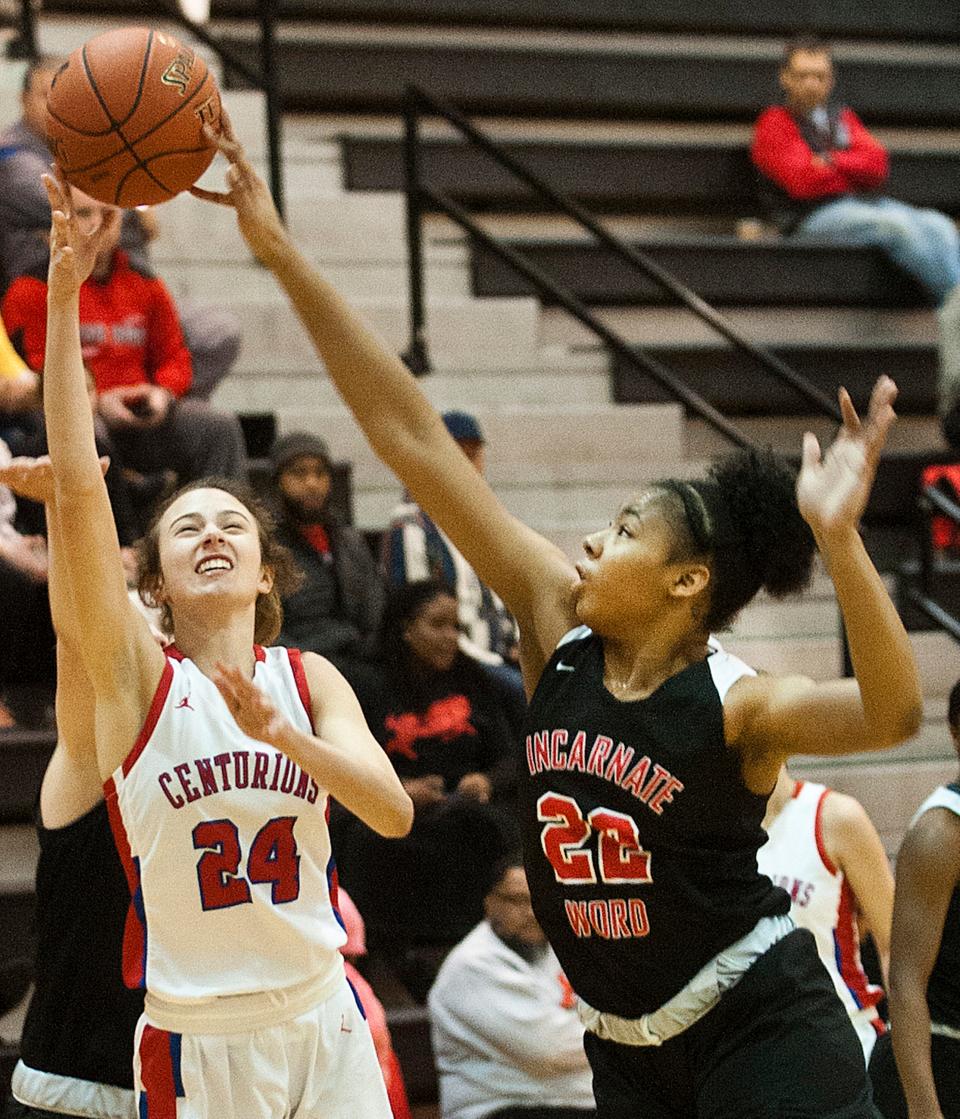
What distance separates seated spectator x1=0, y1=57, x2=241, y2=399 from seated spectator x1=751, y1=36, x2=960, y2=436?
118 inches

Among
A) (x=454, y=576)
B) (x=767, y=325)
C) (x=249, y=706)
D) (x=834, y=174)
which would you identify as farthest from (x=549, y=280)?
(x=249, y=706)

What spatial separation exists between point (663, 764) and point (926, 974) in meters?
0.94

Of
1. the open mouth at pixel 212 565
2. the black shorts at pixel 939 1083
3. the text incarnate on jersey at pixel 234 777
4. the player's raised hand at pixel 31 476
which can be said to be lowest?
Result: the black shorts at pixel 939 1083

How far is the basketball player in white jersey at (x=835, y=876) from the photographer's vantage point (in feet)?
14.1

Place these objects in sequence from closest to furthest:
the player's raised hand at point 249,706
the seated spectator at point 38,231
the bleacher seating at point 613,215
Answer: the player's raised hand at point 249,706 → the seated spectator at point 38,231 → the bleacher seating at point 613,215

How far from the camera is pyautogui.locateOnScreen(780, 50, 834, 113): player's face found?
816 centimetres

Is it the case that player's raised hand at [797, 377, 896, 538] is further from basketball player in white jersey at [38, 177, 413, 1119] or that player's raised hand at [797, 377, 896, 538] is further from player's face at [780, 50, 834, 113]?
player's face at [780, 50, 834, 113]

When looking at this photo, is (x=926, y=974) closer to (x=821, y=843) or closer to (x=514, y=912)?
(x=821, y=843)

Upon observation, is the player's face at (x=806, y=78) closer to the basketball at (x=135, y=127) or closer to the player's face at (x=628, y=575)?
A: the basketball at (x=135, y=127)

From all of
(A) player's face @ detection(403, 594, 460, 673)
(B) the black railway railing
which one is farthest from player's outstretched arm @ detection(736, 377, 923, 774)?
(B) the black railway railing

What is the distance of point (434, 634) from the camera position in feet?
18.5

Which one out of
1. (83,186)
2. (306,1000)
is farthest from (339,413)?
(306,1000)

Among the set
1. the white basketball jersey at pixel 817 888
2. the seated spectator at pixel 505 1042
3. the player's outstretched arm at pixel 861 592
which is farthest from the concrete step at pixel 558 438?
the player's outstretched arm at pixel 861 592

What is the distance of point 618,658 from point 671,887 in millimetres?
390
